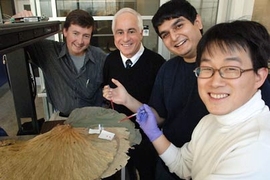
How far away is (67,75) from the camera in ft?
5.18

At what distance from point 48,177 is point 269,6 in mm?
2313

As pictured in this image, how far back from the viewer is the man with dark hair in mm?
1549

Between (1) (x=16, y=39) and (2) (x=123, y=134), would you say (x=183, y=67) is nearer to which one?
(2) (x=123, y=134)

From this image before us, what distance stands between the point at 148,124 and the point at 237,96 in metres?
0.42

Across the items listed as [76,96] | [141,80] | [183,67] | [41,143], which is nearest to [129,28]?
[141,80]

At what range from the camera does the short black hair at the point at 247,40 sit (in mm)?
613

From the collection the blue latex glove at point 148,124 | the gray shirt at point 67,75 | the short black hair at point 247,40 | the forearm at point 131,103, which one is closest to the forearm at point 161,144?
the blue latex glove at point 148,124

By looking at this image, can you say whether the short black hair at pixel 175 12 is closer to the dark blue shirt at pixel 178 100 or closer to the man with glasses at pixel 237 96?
the dark blue shirt at pixel 178 100

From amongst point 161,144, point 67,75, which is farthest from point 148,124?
point 67,75

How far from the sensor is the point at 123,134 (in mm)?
830

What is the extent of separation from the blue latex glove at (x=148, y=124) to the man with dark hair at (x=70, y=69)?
0.69m

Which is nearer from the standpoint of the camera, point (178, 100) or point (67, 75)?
point (178, 100)

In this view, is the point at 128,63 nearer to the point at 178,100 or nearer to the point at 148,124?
the point at 178,100

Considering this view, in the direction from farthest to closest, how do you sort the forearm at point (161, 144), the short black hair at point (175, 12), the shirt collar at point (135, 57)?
the shirt collar at point (135, 57), the short black hair at point (175, 12), the forearm at point (161, 144)
